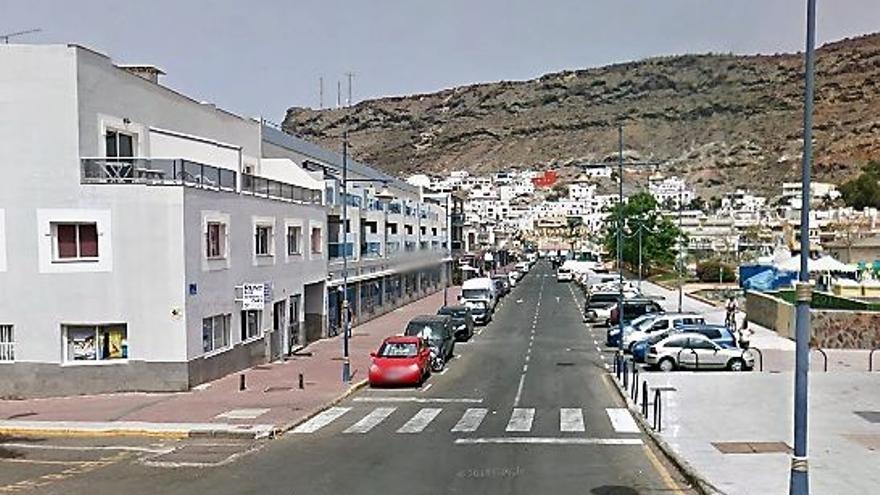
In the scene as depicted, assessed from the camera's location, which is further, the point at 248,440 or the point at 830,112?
the point at 830,112

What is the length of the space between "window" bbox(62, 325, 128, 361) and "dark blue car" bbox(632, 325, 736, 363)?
60.7 ft

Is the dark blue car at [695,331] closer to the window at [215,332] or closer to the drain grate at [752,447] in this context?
the window at [215,332]

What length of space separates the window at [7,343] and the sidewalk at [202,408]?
147cm

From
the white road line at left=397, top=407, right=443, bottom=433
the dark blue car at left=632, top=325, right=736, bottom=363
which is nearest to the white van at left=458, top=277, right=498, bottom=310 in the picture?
the dark blue car at left=632, top=325, right=736, bottom=363

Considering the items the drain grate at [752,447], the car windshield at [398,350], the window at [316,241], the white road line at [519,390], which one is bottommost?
the white road line at [519,390]

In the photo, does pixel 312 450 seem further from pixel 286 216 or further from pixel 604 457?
pixel 286 216

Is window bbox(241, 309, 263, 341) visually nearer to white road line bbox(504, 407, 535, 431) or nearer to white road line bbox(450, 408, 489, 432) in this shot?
white road line bbox(450, 408, 489, 432)

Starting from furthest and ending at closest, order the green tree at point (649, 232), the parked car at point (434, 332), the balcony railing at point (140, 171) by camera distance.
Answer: the green tree at point (649, 232)
the parked car at point (434, 332)
the balcony railing at point (140, 171)

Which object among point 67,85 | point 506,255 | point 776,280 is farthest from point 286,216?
point 506,255

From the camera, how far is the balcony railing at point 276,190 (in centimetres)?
3794

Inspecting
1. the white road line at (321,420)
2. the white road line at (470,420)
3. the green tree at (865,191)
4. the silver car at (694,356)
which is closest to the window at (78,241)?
the white road line at (321,420)

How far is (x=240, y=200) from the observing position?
35.2 m

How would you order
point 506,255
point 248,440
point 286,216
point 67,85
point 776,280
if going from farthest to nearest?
point 506,255 < point 776,280 < point 286,216 < point 67,85 < point 248,440

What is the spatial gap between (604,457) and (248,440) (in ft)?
27.1
